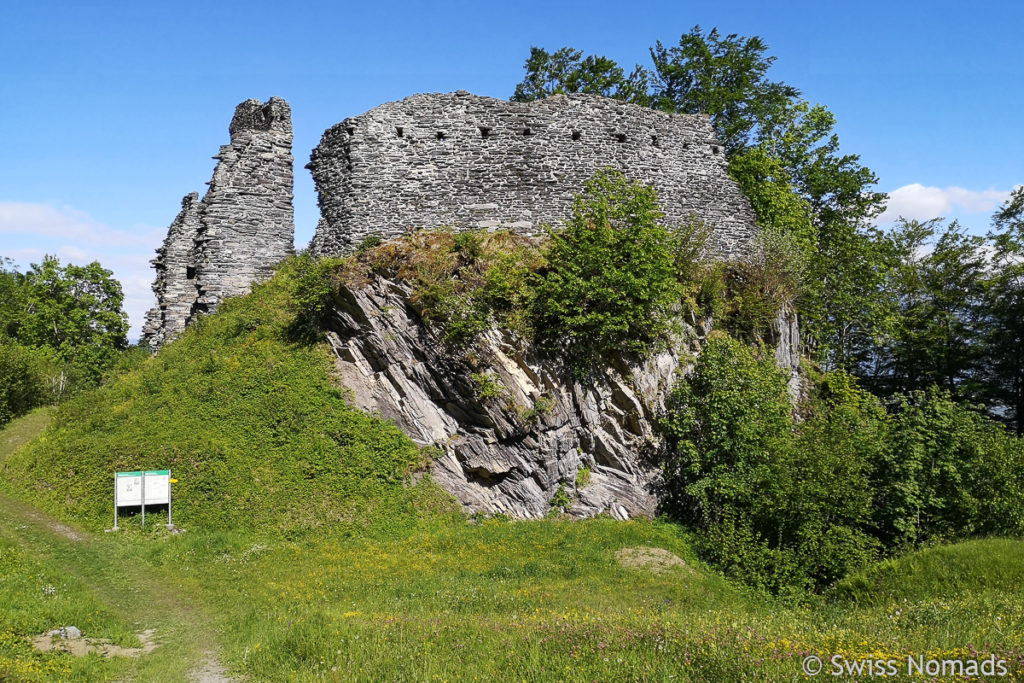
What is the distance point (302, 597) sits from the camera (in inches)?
420

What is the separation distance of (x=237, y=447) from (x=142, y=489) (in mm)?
1954

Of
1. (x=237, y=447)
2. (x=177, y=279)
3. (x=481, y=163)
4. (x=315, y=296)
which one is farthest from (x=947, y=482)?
(x=177, y=279)

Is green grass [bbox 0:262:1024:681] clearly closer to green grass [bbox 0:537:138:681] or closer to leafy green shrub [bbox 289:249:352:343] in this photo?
green grass [bbox 0:537:138:681]

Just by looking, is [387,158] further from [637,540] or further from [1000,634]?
[1000,634]

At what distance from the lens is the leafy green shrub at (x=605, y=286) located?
1614 cm

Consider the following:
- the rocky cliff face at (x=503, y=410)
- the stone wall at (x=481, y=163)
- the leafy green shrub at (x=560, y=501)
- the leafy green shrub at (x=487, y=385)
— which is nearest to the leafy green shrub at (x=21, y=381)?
the stone wall at (x=481, y=163)

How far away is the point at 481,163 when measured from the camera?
19109mm

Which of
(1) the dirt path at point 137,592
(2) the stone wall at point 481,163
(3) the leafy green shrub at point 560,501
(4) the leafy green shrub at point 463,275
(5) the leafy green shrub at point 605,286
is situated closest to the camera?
Result: (1) the dirt path at point 137,592

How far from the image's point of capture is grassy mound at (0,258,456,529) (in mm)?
14094

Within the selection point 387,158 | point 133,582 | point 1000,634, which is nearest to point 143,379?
point 133,582

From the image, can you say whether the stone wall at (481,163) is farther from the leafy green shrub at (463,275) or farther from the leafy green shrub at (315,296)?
the leafy green shrub at (463,275)

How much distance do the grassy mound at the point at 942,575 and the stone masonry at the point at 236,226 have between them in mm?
17068

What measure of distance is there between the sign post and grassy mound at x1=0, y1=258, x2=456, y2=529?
0.40 metres

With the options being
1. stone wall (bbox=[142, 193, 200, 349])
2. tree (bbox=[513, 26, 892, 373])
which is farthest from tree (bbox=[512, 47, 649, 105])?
stone wall (bbox=[142, 193, 200, 349])
